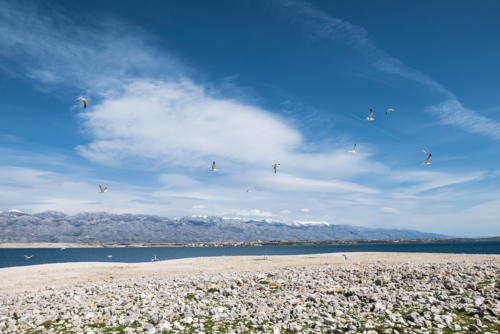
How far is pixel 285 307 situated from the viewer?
14758 millimetres

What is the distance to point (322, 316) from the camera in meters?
13.2

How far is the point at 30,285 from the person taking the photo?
98.9 feet

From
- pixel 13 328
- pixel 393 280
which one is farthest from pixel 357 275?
pixel 13 328

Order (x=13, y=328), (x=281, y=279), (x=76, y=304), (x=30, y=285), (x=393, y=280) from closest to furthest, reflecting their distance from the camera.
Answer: (x=13, y=328) < (x=76, y=304) < (x=393, y=280) < (x=281, y=279) < (x=30, y=285)

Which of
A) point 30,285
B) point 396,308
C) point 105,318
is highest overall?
point 396,308

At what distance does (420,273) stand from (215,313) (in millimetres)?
14525

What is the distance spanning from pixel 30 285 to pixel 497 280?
128ft

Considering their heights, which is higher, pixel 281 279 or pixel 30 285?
pixel 281 279

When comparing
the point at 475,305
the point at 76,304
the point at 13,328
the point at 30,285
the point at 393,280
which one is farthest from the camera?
the point at 30,285

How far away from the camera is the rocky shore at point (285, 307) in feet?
39.8

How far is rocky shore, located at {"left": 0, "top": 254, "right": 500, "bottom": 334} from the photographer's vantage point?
12117 mm

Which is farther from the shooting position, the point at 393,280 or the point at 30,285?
the point at 30,285

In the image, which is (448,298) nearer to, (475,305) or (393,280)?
(475,305)

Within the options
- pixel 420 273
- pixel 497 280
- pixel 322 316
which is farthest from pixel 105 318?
pixel 497 280
